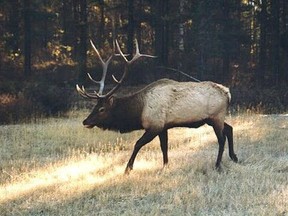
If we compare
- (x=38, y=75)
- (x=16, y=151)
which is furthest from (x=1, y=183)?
(x=38, y=75)

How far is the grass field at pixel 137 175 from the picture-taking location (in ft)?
20.8

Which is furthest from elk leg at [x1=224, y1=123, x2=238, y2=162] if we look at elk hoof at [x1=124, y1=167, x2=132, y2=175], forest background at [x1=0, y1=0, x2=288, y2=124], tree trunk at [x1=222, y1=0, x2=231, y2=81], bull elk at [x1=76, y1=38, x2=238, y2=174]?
tree trunk at [x1=222, y1=0, x2=231, y2=81]

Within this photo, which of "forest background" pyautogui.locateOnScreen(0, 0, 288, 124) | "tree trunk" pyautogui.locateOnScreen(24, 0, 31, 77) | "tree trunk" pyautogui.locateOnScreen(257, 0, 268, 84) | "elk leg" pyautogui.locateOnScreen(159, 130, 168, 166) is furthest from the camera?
"tree trunk" pyautogui.locateOnScreen(257, 0, 268, 84)

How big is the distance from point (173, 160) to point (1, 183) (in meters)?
3.06

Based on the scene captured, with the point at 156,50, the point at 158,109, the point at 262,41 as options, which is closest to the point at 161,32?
the point at 156,50

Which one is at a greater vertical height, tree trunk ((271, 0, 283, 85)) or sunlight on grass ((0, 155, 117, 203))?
tree trunk ((271, 0, 283, 85))

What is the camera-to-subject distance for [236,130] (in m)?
12.3

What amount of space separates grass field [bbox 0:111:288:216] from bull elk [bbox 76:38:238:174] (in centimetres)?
63

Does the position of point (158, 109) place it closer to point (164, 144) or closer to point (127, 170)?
point (164, 144)

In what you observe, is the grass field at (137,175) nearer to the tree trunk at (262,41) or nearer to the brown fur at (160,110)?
the brown fur at (160,110)

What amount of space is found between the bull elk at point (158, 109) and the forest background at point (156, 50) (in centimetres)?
834

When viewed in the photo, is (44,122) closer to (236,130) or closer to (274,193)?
(236,130)

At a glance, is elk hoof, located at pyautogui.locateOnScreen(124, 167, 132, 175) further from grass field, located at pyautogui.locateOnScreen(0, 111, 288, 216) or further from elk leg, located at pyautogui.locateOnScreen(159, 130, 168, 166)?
elk leg, located at pyautogui.locateOnScreen(159, 130, 168, 166)

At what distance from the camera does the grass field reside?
250 inches
